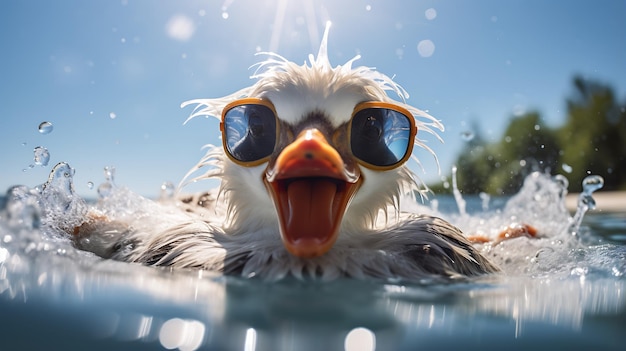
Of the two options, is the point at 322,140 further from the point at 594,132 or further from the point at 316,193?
the point at 594,132

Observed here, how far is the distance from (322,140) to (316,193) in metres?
0.21

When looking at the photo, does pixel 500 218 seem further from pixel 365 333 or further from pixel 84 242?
pixel 365 333

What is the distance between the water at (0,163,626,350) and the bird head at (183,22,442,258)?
1.20 feet

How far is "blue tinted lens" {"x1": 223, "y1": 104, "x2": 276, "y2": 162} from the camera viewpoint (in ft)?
8.45

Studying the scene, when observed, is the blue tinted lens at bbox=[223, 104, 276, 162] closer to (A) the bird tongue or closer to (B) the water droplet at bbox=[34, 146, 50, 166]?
(A) the bird tongue

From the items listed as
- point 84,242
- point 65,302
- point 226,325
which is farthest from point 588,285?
point 84,242

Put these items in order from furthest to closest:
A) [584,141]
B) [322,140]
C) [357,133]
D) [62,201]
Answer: [584,141], [62,201], [357,133], [322,140]

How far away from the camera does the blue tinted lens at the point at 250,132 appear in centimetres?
257

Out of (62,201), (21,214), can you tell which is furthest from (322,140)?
(62,201)

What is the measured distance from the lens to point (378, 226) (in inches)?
114

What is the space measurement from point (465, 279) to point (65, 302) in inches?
59.3

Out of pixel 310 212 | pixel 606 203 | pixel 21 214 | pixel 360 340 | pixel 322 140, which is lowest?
pixel 360 340

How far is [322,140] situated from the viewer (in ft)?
7.26

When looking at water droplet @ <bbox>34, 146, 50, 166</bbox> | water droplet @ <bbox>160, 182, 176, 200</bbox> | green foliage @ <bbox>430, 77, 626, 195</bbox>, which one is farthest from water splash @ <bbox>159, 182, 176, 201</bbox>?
green foliage @ <bbox>430, 77, 626, 195</bbox>
